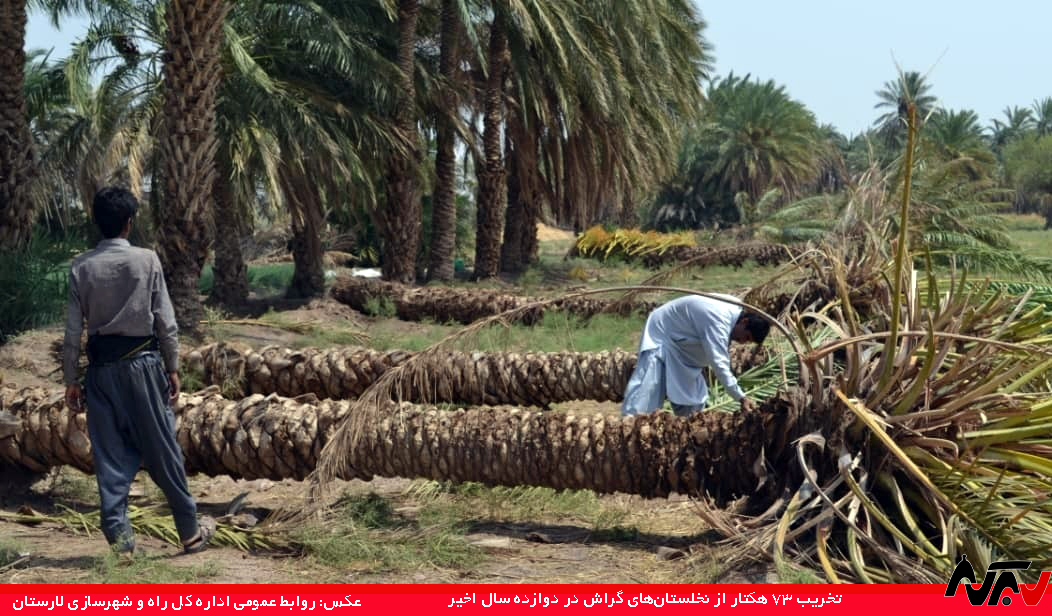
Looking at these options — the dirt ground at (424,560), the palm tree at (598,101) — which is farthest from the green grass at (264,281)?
the dirt ground at (424,560)

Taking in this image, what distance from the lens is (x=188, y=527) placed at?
198 inches

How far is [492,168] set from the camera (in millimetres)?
21984

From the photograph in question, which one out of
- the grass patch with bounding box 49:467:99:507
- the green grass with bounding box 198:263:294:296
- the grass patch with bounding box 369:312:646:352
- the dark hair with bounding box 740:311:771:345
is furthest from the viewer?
the green grass with bounding box 198:263:294:296

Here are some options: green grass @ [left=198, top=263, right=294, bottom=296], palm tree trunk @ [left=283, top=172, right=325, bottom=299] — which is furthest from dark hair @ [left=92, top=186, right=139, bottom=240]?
green grass @ [left=198, top=263, right=294, bottom=296]

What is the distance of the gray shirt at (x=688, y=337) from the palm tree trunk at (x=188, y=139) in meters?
6.65

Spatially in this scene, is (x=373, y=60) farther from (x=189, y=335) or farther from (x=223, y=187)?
(x=189, y=335)

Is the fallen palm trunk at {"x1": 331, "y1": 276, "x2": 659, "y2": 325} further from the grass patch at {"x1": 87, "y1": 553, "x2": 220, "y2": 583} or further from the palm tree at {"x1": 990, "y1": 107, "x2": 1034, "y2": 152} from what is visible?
the palm tree at {"x1": 990, "y1": 107, "x2": 1034, "y2": 152}

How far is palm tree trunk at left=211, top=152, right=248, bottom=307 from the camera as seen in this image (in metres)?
16.5

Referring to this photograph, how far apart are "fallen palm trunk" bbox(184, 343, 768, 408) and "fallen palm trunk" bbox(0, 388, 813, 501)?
206 cm

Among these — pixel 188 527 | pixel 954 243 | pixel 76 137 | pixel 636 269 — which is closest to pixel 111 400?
pixel 188 527

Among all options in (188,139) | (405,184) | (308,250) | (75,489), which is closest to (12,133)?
(188,139)

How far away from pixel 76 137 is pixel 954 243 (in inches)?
514

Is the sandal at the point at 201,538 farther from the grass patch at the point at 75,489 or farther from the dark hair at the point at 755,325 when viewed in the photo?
the dark hair at the point at 755,325

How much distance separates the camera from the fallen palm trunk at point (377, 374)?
27.7ft
